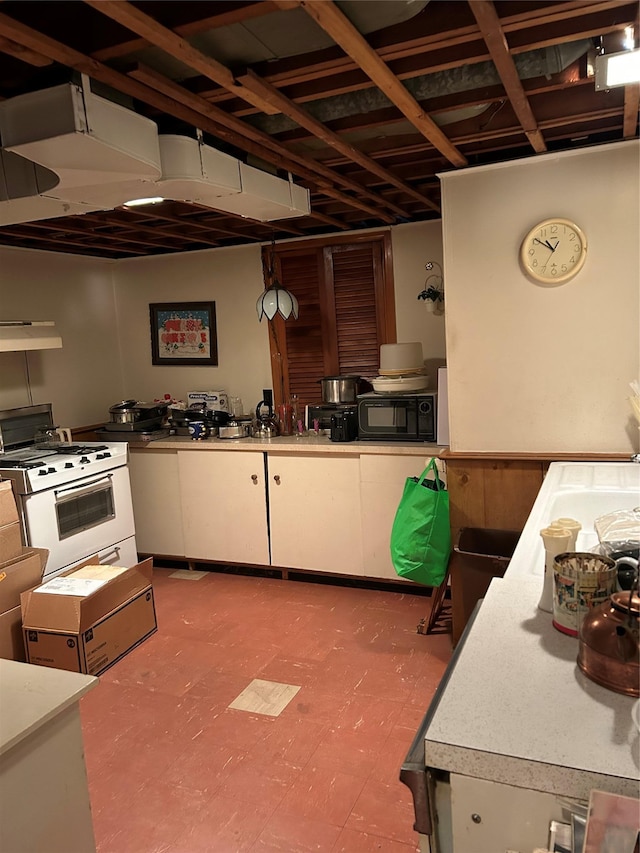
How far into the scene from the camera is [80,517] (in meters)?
3.85

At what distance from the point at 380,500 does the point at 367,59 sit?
8.61 feet

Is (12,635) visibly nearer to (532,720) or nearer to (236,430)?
(236,430)

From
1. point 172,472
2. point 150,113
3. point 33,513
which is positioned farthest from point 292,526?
point 150,113

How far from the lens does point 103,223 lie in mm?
3678

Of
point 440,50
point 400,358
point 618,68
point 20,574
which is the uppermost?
point 440,50

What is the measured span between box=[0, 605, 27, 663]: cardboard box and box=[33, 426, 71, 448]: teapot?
1.31m

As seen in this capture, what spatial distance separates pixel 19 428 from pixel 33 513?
2.96ft

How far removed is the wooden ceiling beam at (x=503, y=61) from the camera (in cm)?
146

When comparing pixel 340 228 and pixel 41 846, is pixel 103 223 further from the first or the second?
pixel 41 846

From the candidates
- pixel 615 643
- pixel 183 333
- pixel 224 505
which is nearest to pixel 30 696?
pixel 615 643

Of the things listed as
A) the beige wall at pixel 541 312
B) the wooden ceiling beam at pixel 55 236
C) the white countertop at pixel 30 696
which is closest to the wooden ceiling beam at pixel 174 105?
the beige wall at pixel 541 312

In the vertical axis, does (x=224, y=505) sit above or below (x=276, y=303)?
below

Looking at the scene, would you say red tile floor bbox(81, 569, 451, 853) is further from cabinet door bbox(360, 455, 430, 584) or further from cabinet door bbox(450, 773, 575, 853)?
cabinet door bbox(450, 773, 575, 853)

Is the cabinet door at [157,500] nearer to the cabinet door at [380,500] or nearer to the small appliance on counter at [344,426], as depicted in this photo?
the small appliance on counter at [344,426]
